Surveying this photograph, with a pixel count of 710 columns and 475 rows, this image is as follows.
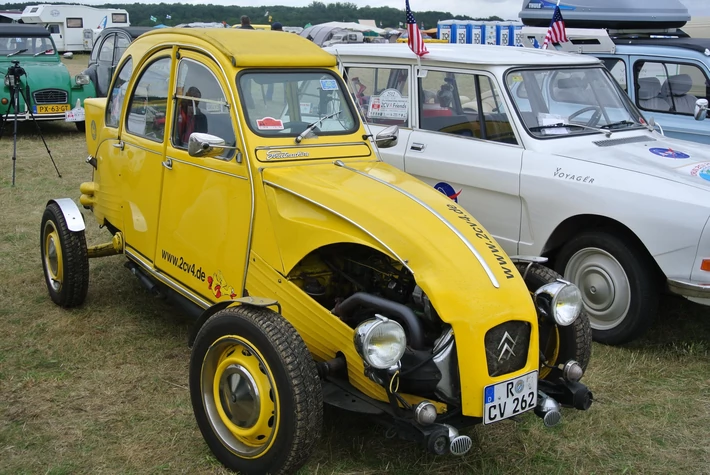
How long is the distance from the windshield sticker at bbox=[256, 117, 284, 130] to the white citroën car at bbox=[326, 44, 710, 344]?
1949mm

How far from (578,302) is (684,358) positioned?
190 centimetres

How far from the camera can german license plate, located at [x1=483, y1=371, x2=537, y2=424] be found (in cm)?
314

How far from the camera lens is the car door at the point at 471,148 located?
5496 millimetres

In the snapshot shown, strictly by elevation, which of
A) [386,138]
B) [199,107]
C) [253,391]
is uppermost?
[199,107]

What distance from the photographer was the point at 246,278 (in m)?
4.02

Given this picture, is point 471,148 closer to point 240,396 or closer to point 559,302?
point 559,302

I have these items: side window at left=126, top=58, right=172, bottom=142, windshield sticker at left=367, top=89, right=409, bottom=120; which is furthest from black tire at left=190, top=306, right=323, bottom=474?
windshield sticker at left=367, top=89, right=409, bottom=120

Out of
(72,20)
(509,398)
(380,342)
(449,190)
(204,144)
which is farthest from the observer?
(72,20)

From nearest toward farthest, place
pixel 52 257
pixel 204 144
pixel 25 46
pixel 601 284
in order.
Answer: pixel 204 144, pixel 601 284, pixel 52 257, pixel 25 46

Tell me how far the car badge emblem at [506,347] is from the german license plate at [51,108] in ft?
39.4

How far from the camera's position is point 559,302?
3537 mm

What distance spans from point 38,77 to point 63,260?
911 cm

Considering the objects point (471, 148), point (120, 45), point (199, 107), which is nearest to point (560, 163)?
point (471, 148)

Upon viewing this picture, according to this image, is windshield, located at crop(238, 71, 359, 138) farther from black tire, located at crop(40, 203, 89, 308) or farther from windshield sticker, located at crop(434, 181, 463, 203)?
black tire, located at crop(40, 203, 89, 308)
